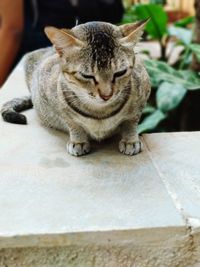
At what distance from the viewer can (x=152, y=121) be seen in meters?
1.83

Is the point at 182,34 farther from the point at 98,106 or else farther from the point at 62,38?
the point at 62,38

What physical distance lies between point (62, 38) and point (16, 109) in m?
0.66

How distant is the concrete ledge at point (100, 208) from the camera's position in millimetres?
1107

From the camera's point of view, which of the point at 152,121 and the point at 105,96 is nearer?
the point at 105,96

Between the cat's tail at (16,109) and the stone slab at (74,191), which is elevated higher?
the stone slab at (74,191)

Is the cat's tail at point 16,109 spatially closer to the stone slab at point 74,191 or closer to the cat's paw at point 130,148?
the stone slab at point 74,191

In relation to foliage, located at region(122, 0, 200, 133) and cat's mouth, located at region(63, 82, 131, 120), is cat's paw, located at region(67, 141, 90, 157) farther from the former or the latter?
foliage, located at region(122, 0, 200, 133)

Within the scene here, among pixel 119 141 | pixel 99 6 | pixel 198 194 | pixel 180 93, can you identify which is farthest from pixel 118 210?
pixel 99 6

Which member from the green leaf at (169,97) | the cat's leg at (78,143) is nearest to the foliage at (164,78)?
the green leaf at (169,97)

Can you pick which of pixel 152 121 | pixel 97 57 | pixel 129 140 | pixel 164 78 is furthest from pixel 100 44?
pixel 164 78

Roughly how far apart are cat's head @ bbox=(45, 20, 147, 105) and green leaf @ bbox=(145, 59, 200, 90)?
62 cm

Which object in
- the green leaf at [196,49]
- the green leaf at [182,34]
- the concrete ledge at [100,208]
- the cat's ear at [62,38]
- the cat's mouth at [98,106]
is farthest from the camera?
the green leaf at [182,34]

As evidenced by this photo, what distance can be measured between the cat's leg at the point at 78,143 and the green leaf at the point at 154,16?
1061mm

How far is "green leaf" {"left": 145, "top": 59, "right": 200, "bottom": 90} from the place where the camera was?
6.41 feet
